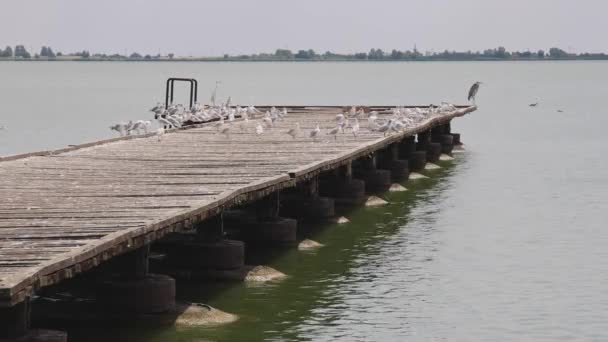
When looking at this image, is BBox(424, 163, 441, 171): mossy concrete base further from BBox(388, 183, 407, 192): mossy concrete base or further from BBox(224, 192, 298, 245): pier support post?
BBox(224, 192, 298, 245): pier support post

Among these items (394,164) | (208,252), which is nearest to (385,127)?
(394,164)

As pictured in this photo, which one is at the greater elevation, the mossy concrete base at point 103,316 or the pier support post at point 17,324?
the pier support post at point 17,324

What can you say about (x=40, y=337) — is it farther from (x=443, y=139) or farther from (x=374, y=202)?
(x=443, y=139)

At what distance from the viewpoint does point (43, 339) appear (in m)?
13.4

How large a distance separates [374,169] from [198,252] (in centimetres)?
1326

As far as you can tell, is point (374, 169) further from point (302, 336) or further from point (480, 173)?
point (302, 336)

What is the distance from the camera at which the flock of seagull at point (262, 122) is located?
32688 mm

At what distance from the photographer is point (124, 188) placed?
19250mm

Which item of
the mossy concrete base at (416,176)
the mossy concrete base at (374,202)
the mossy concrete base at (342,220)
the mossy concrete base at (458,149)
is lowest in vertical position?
the mossy concrete base at (458,149)

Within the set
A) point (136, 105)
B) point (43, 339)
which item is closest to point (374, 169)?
point (43, 339)

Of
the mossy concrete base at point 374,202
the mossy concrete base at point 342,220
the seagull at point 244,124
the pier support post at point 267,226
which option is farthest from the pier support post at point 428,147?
the pier support post at point 267,226

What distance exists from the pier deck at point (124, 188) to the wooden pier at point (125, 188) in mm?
13

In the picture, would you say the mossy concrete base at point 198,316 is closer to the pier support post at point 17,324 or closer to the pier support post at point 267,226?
the pier support post at point 17,324

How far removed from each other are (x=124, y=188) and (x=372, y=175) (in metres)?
13.5
